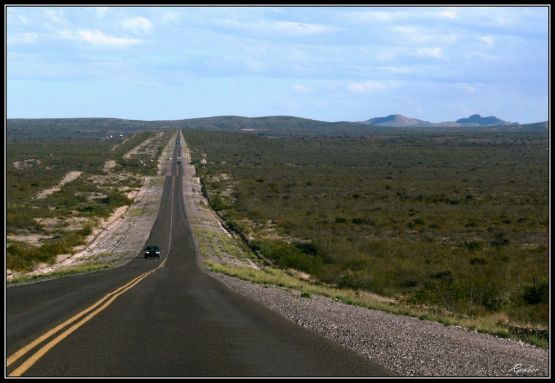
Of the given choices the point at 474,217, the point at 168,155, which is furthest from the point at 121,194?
the point at 168,155

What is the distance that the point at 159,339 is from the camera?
10.8 meters

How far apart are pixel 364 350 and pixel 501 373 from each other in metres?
2.07

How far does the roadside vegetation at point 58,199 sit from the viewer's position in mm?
46812

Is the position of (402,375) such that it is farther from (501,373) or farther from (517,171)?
(517,171)

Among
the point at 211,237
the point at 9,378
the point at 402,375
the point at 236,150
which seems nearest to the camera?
the point at 9,378

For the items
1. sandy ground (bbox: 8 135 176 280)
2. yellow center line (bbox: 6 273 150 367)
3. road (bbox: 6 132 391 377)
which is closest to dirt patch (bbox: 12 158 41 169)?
sandy ground (bbox: 8 135 176 280)

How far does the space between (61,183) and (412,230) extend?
194 ft

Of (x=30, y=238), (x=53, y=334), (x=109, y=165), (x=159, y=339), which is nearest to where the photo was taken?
(x=159, y=339)

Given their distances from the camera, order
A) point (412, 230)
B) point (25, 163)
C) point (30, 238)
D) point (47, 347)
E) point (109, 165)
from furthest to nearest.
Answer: point (25, 163) < point (109, 165) < point (30, 238) < point (412, 230) < point (47, 347)

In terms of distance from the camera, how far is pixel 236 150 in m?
190

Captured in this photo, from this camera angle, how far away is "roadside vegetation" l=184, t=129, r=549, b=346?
2631cm

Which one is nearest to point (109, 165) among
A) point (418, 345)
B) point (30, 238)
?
point (30, 238)

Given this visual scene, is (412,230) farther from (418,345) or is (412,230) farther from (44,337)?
(44,337)

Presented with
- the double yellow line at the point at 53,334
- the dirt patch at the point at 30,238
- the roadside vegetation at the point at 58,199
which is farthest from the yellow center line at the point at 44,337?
the dirt patch at the point at 30,238
